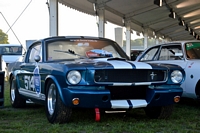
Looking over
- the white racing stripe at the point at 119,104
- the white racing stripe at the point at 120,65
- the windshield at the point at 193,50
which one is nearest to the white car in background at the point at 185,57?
the windshield at the point at 193,50

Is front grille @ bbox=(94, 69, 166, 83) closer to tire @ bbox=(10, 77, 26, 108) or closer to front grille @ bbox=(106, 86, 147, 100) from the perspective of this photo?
front grille @ bbox=(106, 86, 147, 100)

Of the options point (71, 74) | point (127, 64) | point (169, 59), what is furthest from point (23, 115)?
point (169, 59)

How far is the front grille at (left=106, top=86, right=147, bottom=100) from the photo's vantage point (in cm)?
479

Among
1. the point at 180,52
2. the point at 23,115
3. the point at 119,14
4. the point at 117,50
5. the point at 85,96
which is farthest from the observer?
the point at 119,14

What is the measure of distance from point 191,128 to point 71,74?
6.06 ft

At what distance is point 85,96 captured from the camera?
4543mm

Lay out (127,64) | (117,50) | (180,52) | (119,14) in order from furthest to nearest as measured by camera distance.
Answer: (119,14)
(180,52)
(117,50)
(127,64)

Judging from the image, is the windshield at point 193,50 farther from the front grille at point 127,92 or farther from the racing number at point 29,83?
the racing number at point 29,83

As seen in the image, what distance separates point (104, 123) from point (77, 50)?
1.46 metres

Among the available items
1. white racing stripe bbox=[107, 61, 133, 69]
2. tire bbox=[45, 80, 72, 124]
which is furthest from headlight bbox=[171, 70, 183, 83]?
tire bbox=[45, 80, 72, 124]

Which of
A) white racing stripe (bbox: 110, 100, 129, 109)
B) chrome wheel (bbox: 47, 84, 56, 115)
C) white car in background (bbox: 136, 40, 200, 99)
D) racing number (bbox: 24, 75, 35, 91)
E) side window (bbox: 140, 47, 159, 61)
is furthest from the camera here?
side window (bbox: 140, 47, 159, 61)

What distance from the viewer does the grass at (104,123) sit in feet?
14.9

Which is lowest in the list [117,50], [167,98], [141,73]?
[167,98]

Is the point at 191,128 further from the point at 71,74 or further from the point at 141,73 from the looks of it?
the point at 71,74
